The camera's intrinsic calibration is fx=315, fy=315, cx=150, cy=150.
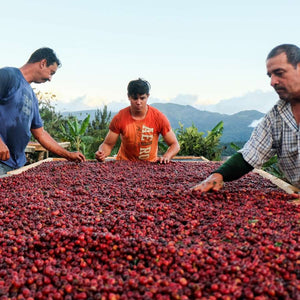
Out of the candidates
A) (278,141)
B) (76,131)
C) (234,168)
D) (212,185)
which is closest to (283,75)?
(278,141)

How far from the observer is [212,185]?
2.54m

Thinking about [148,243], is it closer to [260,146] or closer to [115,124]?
[260,146]

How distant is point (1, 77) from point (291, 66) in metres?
2.63

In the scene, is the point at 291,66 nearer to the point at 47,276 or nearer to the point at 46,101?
the point at 47,276

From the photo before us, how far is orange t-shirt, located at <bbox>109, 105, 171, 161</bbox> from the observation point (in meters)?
3.97

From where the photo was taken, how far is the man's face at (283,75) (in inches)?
88.4

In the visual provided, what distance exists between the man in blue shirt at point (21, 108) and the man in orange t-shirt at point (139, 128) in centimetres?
62

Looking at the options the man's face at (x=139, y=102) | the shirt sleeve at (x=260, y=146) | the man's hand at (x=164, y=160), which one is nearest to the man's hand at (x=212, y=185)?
the shirt sleeve at (x=260, y=146)

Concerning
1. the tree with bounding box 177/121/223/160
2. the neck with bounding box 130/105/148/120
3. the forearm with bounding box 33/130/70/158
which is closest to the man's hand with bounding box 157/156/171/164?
the neck with bounding box 130/105/148/120

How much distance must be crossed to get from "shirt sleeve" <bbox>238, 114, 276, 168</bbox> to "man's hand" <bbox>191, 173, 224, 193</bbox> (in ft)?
0.90

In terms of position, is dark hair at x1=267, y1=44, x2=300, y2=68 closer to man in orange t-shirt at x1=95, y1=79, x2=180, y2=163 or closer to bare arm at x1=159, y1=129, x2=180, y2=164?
man in orange t-shirt at x1=95, y1=79, x2=180, y2=163

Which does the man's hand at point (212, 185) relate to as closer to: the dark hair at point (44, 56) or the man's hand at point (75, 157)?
the man's hand at point (75, 157)

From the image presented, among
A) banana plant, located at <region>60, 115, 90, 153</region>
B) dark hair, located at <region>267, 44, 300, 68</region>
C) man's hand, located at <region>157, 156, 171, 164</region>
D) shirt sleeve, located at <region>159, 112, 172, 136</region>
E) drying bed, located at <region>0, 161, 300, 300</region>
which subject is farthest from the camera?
→ banana plant, located at <region>60, 115, 90, 153</region>

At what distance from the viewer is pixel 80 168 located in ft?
12.3
